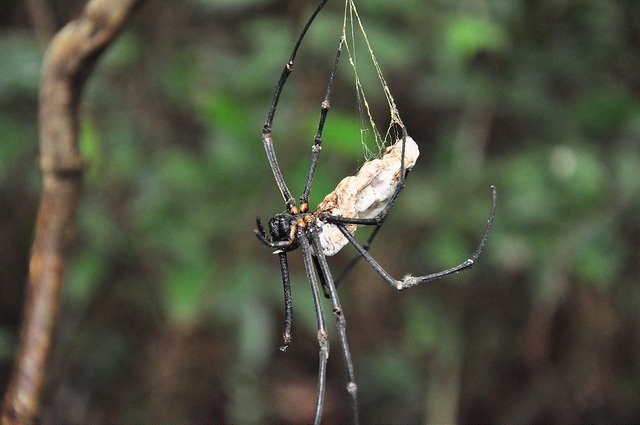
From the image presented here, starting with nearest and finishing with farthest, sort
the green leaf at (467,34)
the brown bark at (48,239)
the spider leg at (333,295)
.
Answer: the brown bark at (48,239)
the spider leg at (333,295)
the green leaf at (467,34)

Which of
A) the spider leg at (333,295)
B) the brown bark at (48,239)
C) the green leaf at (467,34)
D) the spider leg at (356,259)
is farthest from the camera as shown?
the green leaf at (467,34)

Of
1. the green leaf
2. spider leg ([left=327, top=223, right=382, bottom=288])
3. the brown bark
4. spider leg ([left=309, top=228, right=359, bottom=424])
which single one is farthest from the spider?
the green leaf

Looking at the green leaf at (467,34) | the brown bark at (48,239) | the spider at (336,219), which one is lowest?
the brown bark at (48,239)

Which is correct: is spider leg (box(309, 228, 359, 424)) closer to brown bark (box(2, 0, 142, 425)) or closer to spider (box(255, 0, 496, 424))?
spider (box(255, 0, 496, 424))

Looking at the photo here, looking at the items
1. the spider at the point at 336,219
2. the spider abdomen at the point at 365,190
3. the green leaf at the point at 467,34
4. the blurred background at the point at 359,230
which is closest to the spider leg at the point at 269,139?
the spider at the point at 336,219

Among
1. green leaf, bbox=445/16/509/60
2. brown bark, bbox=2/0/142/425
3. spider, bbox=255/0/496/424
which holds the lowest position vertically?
brown bark, bbox=2/0/142/425

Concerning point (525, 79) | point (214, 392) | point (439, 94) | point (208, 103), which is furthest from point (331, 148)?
point (214, 392)

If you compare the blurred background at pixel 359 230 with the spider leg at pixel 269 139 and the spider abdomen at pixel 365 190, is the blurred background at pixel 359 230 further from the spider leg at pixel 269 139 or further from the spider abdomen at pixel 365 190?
the spider abdomen at pixel 365 190

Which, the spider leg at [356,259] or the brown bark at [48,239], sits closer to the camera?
the brown bark at [48,239]

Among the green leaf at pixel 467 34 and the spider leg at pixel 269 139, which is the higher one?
the green leaf at pixel 467 34

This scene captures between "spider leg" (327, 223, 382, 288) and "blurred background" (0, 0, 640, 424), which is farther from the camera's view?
"blurred background" (0, 0, 640, 424)
